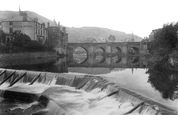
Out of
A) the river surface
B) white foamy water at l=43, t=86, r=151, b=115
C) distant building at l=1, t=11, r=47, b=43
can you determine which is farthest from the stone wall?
white foamy water at l=43, t=86, r=151, b=115

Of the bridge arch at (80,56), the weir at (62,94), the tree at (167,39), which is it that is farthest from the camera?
the bridge arch at (80,56)

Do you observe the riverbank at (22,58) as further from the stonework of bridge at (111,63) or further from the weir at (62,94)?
the weir at (62,94)

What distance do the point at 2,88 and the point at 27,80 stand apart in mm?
1875

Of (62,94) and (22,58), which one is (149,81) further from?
(22,58)

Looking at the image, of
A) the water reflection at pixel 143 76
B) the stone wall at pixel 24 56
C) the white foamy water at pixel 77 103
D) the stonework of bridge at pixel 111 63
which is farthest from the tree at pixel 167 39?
the stone wall at pixel 24 56

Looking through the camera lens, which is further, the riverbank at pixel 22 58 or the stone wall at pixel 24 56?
the stone wall at pixel 24 56

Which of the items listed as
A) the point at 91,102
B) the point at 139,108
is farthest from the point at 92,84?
the point at 139,108

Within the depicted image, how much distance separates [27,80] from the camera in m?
16.0

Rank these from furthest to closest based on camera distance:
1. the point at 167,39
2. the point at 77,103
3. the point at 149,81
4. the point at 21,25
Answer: the point at 21,25, the point at 167,39, the point at 149,81, the point at 77,103

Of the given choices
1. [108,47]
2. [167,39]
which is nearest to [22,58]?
[167,39]

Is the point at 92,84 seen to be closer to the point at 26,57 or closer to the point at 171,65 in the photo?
the point at 171,65

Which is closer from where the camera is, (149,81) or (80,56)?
(149,81)

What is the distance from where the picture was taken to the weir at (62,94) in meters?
9.10

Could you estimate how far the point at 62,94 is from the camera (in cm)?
1265
